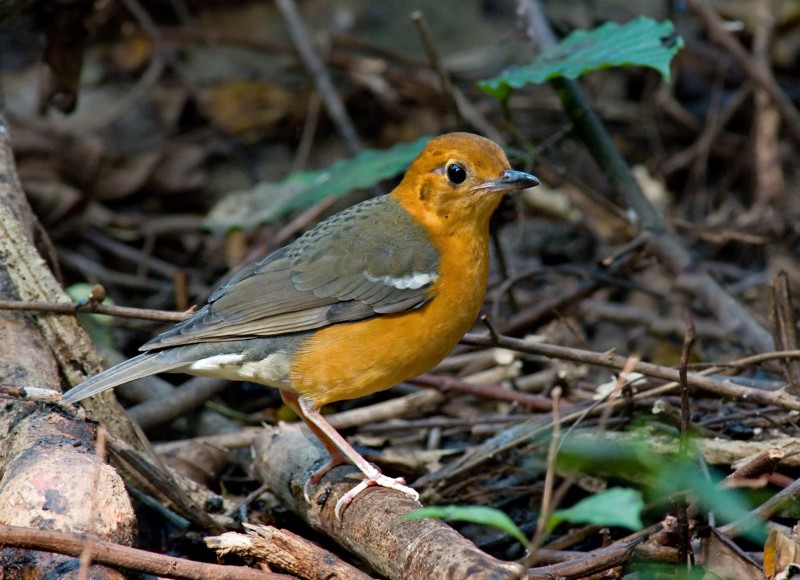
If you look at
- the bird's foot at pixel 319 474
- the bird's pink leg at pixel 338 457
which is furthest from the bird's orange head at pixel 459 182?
the bird's foot at pixel 319 474

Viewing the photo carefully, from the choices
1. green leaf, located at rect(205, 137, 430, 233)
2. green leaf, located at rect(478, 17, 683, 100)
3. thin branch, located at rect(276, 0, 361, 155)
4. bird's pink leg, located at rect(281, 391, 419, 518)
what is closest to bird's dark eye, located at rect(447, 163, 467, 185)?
green leaf, located at rect(478, 17, 683, 100)

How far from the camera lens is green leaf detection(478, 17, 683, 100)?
4.80 m

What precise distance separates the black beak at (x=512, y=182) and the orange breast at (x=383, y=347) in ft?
1.53

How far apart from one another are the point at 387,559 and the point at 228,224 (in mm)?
3239

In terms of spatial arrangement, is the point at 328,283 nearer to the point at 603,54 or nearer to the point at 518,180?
the point at 518,180

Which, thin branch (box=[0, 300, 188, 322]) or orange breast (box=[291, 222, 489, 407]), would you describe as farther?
orange breast (box=[291, 222, 489, 407])

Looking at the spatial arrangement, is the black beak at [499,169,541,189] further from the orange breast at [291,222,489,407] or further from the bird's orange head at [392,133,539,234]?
the orange breast at [291,222,489,407]

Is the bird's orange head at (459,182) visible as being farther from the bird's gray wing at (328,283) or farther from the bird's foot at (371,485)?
the bird's foot at (371,485)

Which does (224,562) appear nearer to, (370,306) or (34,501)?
(34,501)

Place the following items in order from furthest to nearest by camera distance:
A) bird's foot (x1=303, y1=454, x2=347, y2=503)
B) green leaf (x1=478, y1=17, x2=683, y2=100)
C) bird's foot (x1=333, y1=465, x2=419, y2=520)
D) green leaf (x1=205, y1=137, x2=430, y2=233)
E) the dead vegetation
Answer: green leaf (x1=205, y1=137, x2=430, y2=233) < green leaf (x1=478, y1=17, x2=683, y2=100) < bird's foot (x1=303, y1=454, x2=347, y2=503) < bird's foot (x1=333, y1=465, x2=419, y2=520) < the dead vegetation

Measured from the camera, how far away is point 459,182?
4688mm

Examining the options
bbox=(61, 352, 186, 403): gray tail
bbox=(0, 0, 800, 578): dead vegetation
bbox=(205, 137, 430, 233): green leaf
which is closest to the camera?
bbox=(0, 0, 800, 578): dead vegetation

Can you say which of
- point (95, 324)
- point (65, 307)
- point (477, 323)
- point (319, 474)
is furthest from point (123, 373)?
point (477, 323)

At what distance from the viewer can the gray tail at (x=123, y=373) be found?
3.84 metres
